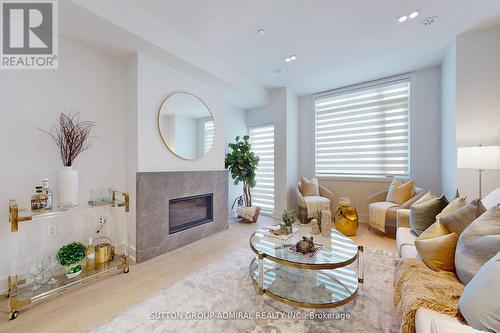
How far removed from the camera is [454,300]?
1.09 metres

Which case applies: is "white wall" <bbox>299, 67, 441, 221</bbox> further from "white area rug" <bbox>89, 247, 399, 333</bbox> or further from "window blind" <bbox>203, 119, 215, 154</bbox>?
"window blind" <bbox>203, 119, 215, 154</bbox>

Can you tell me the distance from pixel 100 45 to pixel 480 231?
3956 mm

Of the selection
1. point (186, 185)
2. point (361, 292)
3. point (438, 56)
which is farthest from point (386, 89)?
point (186, 185)

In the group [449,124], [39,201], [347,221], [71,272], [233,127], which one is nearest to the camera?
[39,201]

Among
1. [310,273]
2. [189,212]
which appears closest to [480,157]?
[310,273]

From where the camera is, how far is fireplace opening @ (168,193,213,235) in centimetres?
297

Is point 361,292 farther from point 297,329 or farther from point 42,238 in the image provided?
point 42,238

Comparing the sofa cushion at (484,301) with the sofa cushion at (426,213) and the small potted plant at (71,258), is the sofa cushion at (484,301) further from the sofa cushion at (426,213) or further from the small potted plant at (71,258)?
the small potted plant at (71,258)

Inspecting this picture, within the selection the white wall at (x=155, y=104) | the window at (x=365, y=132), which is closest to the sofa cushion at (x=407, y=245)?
the window at (x=365, y=132)

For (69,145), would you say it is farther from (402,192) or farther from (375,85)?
(375,85)

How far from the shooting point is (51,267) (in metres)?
2.04

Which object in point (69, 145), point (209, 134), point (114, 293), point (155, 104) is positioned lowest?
point (114, 293)

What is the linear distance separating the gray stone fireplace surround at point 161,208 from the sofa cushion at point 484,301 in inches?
113

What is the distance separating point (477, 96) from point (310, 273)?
316cm
